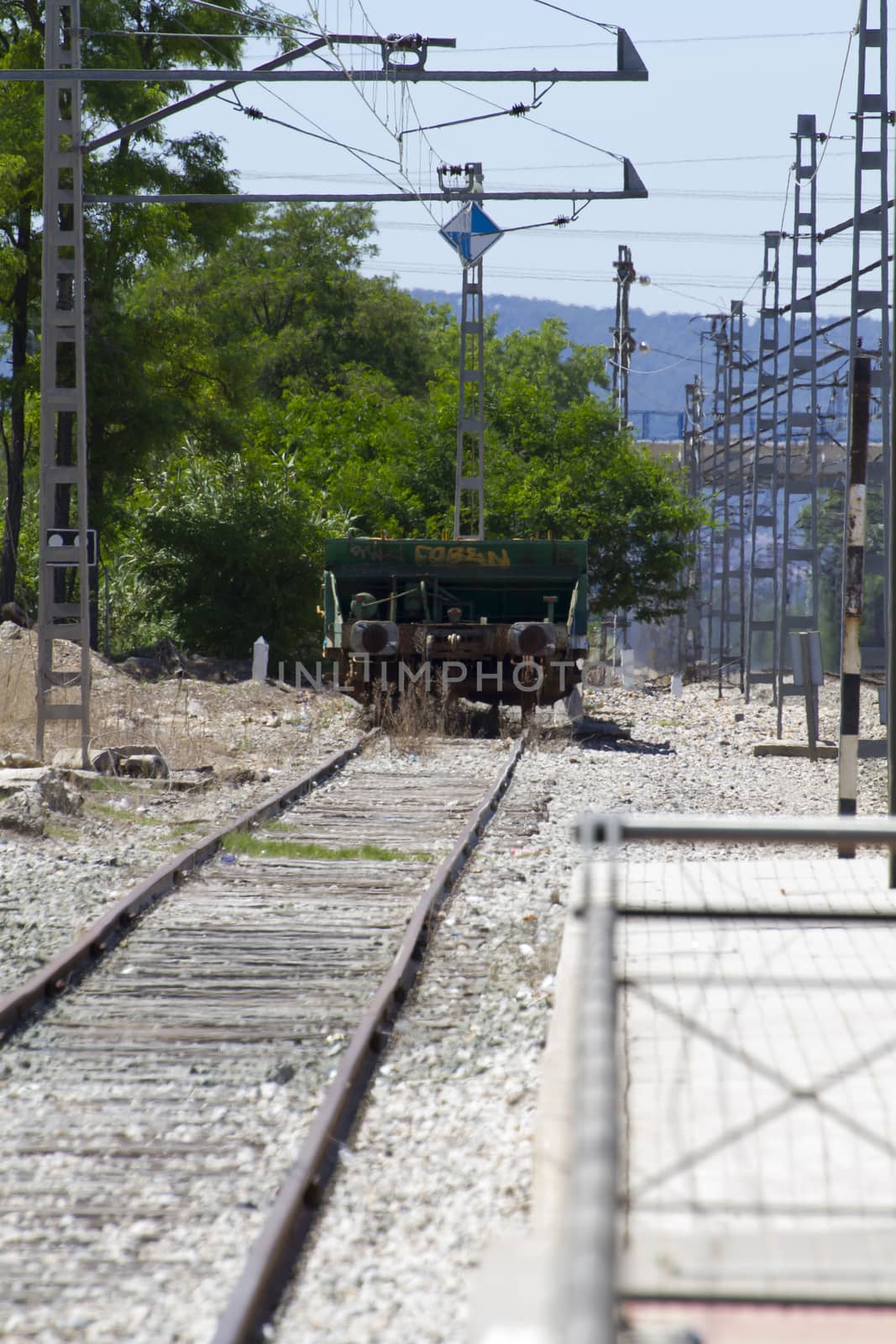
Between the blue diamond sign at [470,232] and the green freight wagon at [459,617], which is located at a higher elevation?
the blue diamond sign at [470,232]

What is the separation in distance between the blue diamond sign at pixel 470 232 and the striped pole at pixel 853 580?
13.8 metres

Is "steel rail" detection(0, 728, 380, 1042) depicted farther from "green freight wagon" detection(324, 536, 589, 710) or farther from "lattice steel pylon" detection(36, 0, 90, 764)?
"green freight wagon" detection(324, 536, 589, 710)

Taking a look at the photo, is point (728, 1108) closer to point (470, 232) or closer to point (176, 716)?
point (176, 716)

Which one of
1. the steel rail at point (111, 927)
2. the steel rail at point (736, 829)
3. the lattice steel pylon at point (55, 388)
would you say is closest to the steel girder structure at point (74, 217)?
the lattice steel pylon at point (55, 388)

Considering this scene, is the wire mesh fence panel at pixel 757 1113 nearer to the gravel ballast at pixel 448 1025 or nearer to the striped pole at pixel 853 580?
the gravel ballast at pixel 448 1025

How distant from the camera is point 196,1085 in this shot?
533 centimetres

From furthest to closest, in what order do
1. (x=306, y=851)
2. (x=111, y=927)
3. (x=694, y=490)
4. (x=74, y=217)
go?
(x=694, y=490) → (x=74, y=217) → (x=306, y=851) → (x=111, y=927)

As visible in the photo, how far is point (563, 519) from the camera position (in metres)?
31.4

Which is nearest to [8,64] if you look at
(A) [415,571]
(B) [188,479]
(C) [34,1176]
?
(B) [188,479]

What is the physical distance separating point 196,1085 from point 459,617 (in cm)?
1310

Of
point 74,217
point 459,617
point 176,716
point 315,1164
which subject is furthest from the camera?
point 459,617

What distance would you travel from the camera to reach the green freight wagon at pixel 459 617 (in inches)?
693

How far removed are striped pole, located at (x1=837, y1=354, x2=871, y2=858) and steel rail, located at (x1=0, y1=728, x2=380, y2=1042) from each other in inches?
158

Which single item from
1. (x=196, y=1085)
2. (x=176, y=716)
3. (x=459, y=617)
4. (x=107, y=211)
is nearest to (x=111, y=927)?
(x=196, y=1085)
